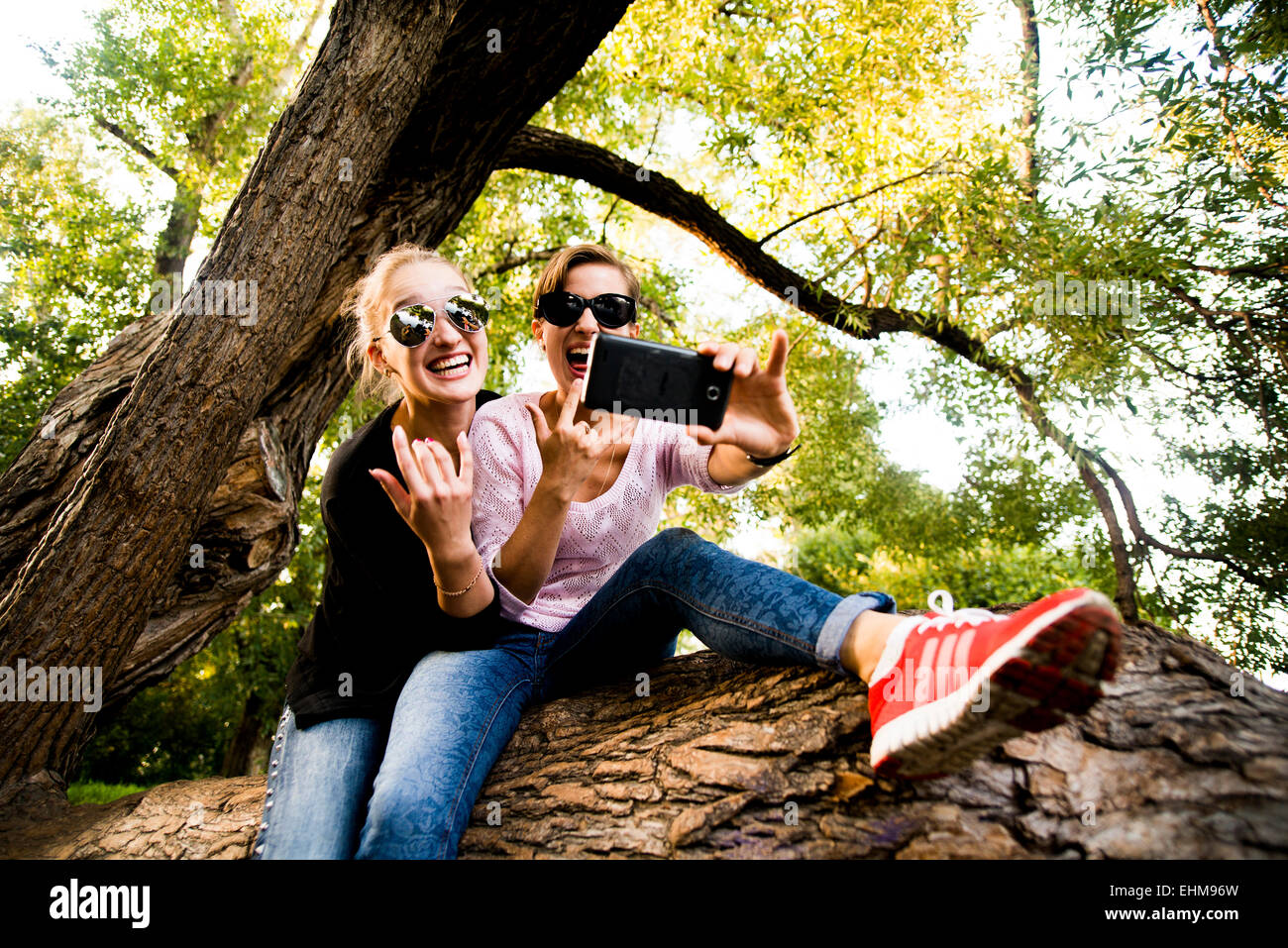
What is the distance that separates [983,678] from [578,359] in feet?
6.14

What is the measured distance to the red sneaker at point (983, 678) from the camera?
1386mm

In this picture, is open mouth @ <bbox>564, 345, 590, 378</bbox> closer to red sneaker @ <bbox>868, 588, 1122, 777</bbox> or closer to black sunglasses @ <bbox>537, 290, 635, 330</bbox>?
black sunglasses @ <bbox>537, 290, 635, 330</bbox>

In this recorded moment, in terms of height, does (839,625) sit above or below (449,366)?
below

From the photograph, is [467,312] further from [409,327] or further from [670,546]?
[670,546]

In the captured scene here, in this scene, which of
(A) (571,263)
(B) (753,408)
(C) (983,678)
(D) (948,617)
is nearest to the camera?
(C) (983,678)

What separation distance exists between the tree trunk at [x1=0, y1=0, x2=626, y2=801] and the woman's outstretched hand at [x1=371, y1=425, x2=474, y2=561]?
1.56 m

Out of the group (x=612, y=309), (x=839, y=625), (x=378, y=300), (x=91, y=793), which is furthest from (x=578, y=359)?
(x=91, y=793)

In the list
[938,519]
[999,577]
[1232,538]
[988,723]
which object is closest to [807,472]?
[938,519]

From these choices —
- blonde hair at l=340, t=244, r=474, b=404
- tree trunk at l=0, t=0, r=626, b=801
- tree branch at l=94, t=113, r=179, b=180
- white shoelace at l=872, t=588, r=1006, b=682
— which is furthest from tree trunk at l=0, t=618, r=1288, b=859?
tree branch at l=94, t=113, r=179, b=180

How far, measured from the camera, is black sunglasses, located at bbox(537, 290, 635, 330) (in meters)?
2.79

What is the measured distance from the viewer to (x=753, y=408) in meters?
2.33

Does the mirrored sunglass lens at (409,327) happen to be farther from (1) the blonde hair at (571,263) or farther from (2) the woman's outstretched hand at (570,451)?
(2) the woman's outstretched hand at (570,451)

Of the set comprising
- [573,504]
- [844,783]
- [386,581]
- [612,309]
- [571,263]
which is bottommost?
[844,783]
